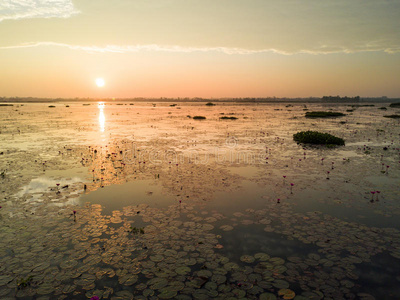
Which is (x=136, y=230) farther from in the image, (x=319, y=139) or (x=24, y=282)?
(x=319, y=139)

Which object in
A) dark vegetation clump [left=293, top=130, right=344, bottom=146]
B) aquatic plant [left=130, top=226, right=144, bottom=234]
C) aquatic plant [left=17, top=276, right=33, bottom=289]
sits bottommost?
aquatic plant [left=17, top=276, right=33, bottom=289]

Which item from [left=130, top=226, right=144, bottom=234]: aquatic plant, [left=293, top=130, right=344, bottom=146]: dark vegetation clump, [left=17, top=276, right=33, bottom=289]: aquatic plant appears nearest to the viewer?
[left=17, top=276, right=33, bottom=289]: aquatic plant

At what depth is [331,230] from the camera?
7.19m

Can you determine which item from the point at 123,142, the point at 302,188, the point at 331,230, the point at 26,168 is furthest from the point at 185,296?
the point at 123,142

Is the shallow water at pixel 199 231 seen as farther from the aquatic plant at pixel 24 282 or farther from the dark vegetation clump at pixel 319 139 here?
the dark vegetation clump at pixel 319 139

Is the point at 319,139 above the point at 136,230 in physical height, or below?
above

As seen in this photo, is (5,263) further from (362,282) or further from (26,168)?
(26,168)

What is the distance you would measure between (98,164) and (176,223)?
31.1 feet

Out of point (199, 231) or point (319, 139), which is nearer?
point (199, 231)


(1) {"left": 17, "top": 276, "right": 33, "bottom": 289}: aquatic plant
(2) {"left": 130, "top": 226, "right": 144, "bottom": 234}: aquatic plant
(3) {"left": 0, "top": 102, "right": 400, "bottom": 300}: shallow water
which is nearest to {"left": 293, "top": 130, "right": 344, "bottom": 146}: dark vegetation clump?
(3) {"left": 0, "top": 102, "right": 400, "bottom": 300}: shallow water

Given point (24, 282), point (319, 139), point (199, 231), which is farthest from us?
point (319, 139)

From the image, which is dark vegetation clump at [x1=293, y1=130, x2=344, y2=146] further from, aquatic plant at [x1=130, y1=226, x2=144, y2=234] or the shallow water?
aquatic plant at [x1=130, y1=226, x2=144, y2=234]

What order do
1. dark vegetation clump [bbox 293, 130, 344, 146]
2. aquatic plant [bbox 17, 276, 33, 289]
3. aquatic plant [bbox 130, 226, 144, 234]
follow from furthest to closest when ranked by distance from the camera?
dark vegetation clump [bbox 293, 130, 344, 146] < aquatic plant [bbox 130, 226, 144, 234] < aquatic plant [bbox 17, 276, 33, 289]

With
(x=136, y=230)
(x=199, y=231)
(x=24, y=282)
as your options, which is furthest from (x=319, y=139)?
(x=24, y=282)
